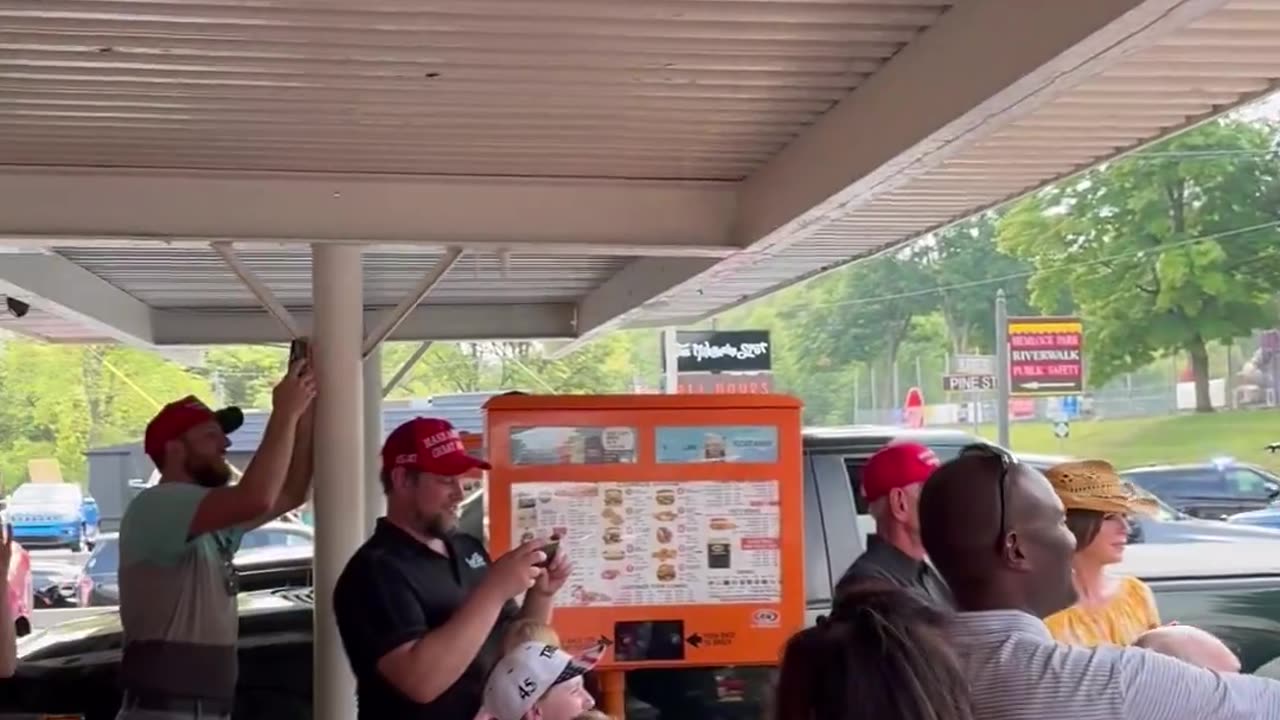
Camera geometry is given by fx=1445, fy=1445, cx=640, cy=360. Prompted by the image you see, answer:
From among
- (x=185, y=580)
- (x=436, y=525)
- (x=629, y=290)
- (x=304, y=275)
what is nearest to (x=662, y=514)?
(x=436, y=525)

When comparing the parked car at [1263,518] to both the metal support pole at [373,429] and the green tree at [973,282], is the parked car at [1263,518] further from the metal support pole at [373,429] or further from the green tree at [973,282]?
the green tree at [973,282]

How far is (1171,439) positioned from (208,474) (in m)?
35.3

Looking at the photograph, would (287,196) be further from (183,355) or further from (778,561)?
(183,355)

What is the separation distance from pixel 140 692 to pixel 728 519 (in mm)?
2173

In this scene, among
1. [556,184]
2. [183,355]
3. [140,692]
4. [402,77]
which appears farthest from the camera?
[183,355]

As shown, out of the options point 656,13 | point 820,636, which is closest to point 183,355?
point 656,13

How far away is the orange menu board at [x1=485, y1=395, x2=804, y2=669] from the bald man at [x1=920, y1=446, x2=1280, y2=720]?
309 centimetres

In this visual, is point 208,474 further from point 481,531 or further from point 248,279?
point 481,531

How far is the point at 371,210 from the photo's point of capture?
5.69m

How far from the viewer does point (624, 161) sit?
5637mm

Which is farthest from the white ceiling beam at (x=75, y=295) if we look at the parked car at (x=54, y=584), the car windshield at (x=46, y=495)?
the car windshield at (x=46, y=495)

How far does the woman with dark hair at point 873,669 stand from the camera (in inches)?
76.2

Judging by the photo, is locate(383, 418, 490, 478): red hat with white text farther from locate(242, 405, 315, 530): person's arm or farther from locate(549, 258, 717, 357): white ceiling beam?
locate(549, 258, 717, 357): white ceiling beam

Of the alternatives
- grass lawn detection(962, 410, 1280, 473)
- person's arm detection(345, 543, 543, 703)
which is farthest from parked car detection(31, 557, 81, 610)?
grass lawn detection(962, 410, 1280, 473)
